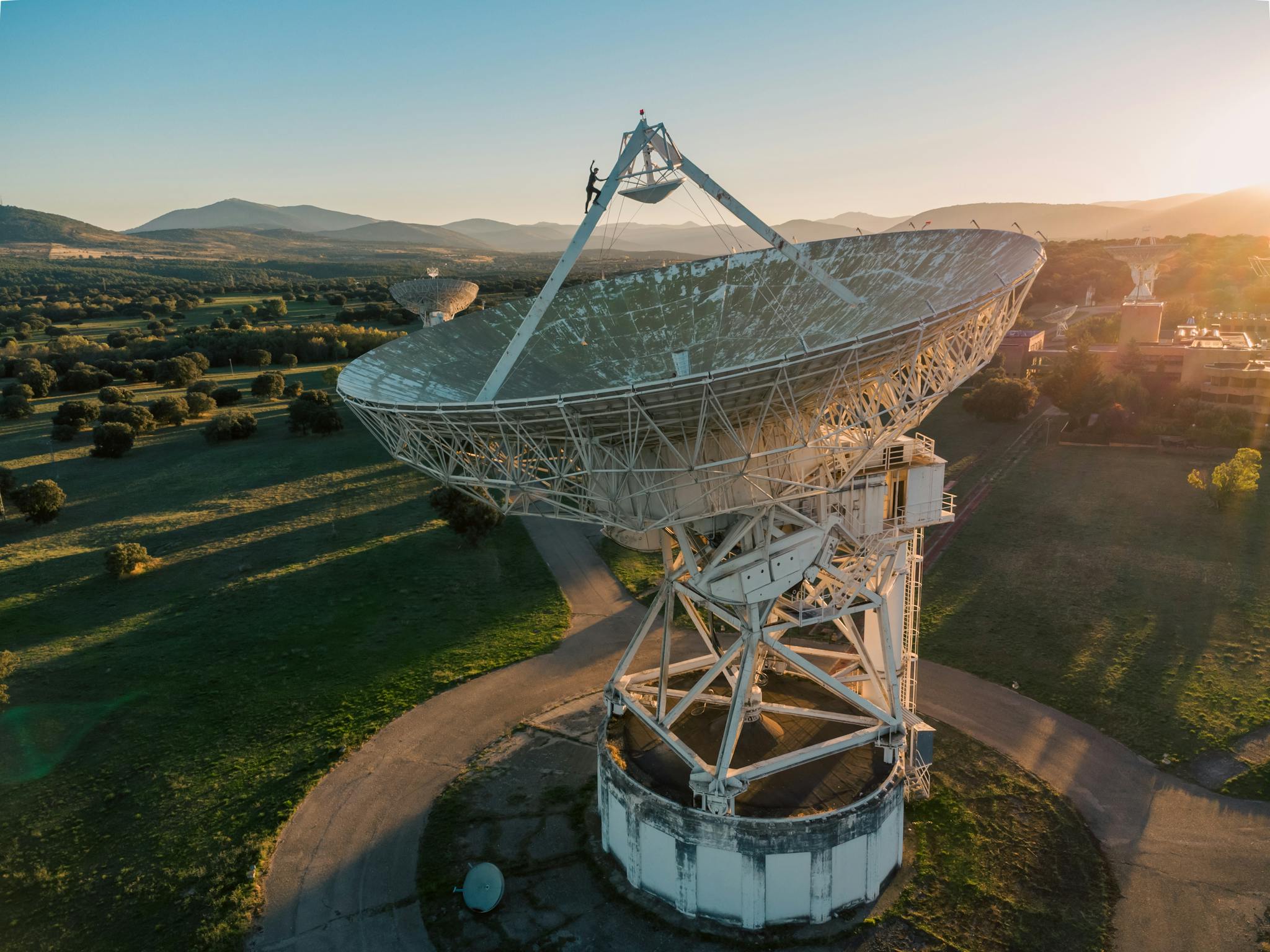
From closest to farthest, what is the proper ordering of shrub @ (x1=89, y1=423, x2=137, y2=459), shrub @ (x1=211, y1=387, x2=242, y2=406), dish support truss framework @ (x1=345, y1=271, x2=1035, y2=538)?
dish support truss framework @ (x1=345, y1=271, x2=1035, y2=538)
shrub @ (x1=89, y1=423, x2=137, y2=459)
shrub @ (x1=211, y1=387, x2=242, y2=406)

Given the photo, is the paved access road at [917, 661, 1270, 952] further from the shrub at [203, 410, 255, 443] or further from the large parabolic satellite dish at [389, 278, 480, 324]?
the large parabolic satellite dish at [389, 278, 480, 324]

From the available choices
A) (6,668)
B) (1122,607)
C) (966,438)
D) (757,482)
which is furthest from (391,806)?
(966,438)

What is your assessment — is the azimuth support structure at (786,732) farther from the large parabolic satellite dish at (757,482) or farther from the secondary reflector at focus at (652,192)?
the secondary reflector at focus at (652,192)

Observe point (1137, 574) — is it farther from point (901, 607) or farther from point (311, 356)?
point (311, 356)

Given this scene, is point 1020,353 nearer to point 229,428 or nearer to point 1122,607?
point 1122,607

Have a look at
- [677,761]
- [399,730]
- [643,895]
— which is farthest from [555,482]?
[399,730]

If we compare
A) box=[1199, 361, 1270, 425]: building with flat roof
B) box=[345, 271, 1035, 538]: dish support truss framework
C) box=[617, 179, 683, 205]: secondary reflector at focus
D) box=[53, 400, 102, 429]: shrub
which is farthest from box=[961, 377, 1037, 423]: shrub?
box=[53, 400, 102, 429]: shrub
